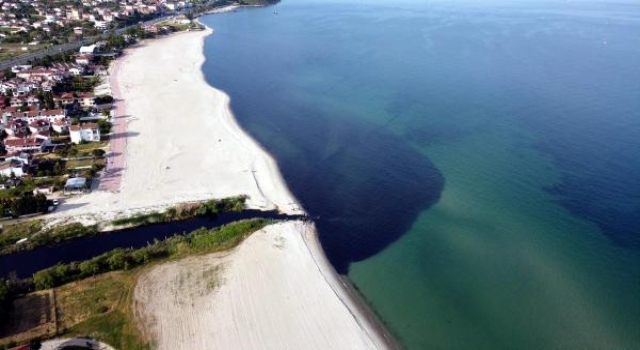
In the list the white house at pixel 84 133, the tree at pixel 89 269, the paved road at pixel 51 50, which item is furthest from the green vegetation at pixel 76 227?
the paved road at pixel 51 50

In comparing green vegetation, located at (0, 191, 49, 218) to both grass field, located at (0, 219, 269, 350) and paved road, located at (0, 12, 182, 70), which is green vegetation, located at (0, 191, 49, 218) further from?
paved road, located at (0, 12, 182, 70)

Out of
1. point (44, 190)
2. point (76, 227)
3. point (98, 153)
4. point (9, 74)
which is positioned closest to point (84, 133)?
point (98, 153)

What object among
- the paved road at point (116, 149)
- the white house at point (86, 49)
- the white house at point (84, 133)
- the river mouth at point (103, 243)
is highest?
the white house at point (86, 49)

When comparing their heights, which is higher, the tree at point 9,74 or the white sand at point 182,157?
the tree at point 9,74

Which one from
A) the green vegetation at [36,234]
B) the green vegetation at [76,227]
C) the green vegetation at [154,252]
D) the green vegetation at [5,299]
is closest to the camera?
the green vegetation at [5,299]

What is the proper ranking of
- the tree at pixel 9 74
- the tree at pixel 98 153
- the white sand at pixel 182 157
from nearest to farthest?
the white sand at pixel 182 157 → the tree at pixel 98 153 → the tree at pixel 9 74

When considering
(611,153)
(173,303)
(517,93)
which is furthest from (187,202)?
(517,93)

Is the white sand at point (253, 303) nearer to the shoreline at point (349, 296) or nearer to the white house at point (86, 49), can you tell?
the shoreline at point (349, 296)
